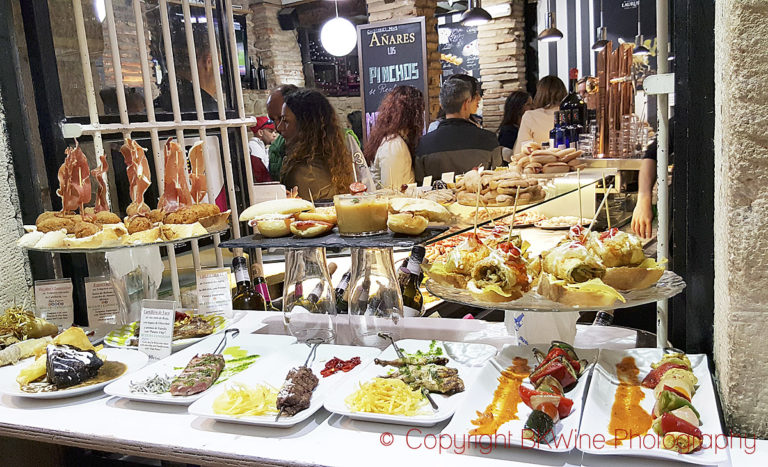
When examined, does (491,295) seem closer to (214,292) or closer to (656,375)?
(656,375)

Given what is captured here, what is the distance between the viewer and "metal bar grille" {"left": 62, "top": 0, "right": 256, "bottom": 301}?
2.50 m

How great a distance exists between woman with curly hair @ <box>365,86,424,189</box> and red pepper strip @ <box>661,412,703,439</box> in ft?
12.2

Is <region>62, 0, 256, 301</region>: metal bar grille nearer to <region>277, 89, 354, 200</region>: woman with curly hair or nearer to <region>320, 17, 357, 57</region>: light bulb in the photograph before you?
<region>277, 89, 354, 200</region>: woman with curly hair

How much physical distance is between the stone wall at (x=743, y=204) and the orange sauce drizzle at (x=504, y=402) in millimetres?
452

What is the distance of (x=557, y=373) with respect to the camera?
1.56 metres

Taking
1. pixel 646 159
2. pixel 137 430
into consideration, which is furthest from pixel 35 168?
pixel 646 159

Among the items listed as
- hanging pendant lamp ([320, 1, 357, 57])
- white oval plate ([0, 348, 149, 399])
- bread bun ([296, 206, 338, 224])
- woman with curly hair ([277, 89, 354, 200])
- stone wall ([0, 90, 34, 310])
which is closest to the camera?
white oval plate ([0, 348, 149, 399])

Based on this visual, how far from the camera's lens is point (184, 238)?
2.18 metres

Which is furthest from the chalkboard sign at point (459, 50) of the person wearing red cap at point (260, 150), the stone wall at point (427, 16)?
the person wearing red cap at point (260, 150)

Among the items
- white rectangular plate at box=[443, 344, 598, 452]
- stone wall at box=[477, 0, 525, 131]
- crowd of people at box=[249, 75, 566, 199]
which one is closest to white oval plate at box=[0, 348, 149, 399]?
white rectangular plate at box=[443, 344, 598, 452]

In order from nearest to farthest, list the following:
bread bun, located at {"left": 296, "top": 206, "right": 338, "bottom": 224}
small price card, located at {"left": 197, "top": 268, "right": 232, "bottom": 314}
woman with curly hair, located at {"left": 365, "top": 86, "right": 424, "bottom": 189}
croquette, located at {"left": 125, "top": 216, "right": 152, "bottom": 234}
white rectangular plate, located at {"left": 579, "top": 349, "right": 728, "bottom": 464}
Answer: white rectangular plate, located at {"left": 579, "top": 349, "right": 728, "bottom": 464} < bread bun, located at {"left": 296, "top": 206, "right": 338, "bottom": 224} < croquette, located at {"left": 125, "top": 216, "right": 152, "bottom": 234} < small price card, located at {"left": 197, "top": 268, "right": 232, "bottom": 314} < woman with curly hair, located at {"left": 365, "top": 86, "right": 424, "bottom": 189}

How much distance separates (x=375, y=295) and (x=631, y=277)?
82 centimetres

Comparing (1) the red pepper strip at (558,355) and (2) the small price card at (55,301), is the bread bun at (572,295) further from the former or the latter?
(2) the small price card at (55,301)

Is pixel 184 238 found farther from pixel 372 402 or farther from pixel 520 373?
pixel 520 373
